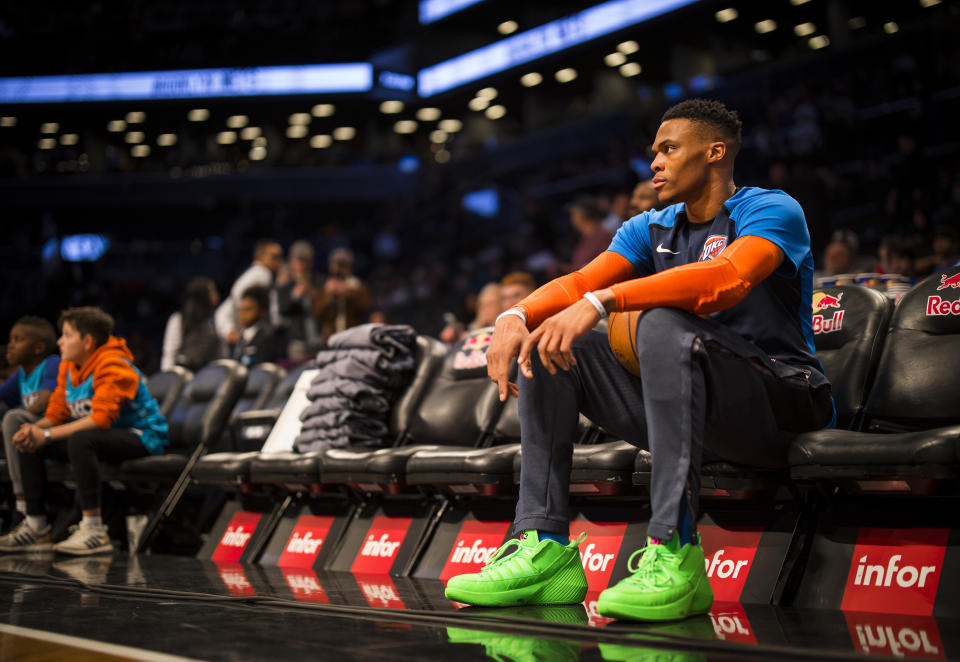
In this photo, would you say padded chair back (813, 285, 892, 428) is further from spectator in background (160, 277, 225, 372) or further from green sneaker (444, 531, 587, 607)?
spectator in background (160, 277, 225, 372)

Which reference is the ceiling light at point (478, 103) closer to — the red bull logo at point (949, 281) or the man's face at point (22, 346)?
the man's face at point (22, 346)

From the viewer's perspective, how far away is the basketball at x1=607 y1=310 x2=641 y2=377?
7.00 ft

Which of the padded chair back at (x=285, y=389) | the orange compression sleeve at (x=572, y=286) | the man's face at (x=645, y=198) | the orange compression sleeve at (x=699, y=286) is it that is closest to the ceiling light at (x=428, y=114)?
the padded chair back at (x=285, y=389)

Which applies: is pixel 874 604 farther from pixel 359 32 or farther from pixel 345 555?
pixel 359 32

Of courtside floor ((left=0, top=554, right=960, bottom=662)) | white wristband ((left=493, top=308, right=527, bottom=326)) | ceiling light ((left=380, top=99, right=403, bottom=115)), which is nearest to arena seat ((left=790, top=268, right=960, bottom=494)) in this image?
courtside floor ((left=0, top=554, right=960, bottom=662))

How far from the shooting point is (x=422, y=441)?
3.88m

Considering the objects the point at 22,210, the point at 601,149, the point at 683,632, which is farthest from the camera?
the point at 22,210

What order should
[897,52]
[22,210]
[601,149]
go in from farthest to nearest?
[22,210]
[601,149]
[897,52]

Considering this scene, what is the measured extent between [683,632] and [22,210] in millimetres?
23267

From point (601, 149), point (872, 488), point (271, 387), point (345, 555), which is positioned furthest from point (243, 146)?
point (872, 488)

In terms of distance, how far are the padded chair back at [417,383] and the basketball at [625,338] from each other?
1.86 meters

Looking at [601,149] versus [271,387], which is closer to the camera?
[271,387]

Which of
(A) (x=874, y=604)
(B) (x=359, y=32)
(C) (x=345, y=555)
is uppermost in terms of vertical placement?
(B) (x=359, y=32)

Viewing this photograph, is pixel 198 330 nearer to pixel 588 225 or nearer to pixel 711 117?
pixel 588 225
